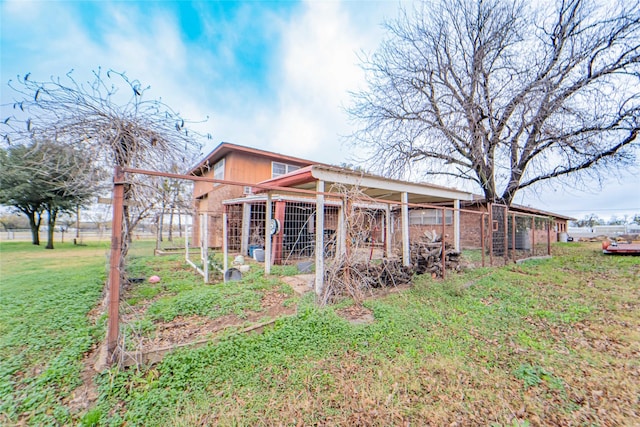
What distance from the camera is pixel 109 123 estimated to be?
11.6 feet

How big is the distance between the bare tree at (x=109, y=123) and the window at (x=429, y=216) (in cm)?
1264

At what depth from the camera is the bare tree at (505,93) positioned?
320 inches

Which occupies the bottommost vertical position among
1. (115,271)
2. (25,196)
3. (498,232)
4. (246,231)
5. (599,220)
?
(115,271)

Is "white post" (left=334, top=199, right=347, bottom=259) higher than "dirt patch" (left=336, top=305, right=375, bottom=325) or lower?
higher

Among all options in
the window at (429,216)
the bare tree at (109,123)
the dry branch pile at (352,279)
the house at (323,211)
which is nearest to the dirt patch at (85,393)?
the bare tree at (109,123)

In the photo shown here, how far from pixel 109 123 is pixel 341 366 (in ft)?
15.2

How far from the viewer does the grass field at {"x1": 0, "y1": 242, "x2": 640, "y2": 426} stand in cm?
212

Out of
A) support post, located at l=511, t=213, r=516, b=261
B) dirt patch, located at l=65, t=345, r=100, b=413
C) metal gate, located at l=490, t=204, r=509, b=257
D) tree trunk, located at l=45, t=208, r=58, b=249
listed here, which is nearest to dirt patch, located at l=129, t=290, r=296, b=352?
dirt patch, located at l=65, t=345, r=100, b=413

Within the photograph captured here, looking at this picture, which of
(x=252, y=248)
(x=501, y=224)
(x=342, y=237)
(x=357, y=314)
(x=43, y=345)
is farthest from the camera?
(x=252, y=248)

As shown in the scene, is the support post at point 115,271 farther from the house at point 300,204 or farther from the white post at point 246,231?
the white post at point 246,231

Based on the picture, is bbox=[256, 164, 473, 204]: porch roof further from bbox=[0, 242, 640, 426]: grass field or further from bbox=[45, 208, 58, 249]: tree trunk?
bbox=[45, 208, 58, 249]: tree trunk

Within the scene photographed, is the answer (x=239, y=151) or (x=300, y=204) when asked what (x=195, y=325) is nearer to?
(x=300, y=204)

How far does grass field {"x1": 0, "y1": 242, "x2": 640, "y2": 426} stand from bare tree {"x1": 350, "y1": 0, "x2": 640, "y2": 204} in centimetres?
656

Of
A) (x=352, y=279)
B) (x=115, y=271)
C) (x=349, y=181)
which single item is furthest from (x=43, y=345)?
(x=349, y=181)
